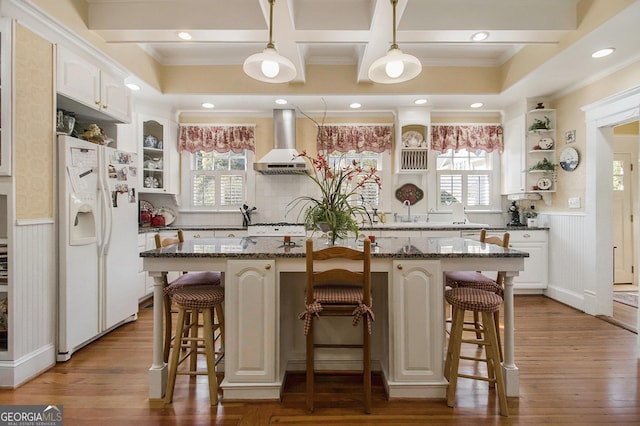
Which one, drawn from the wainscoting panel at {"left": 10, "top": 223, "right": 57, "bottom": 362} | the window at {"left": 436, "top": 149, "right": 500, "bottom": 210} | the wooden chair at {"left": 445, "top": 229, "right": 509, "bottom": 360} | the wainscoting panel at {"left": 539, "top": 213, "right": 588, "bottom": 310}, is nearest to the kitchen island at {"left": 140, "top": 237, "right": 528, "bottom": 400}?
the wooden chair at {"left": 445, "top": 229, "right": 509, "bottom": 360}

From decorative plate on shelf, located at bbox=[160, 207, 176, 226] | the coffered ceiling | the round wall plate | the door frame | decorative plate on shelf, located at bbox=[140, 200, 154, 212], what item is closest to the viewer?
the coffered ceiling

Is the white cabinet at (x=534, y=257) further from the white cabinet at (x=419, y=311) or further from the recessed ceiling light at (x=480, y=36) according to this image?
the white cabinet at (x=419, y=311)

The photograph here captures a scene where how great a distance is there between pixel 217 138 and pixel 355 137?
1992mm

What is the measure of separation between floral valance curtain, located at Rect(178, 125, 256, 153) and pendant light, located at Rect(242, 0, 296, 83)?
2.75m

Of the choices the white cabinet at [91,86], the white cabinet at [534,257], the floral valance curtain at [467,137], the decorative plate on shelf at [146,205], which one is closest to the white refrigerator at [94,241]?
the white cabinet at [91,86]

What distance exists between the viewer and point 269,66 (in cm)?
204

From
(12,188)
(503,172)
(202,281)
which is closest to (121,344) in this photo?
(202,281)

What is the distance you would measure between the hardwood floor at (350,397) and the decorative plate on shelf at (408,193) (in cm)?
248

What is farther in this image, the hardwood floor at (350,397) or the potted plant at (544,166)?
the potted plant at (544,166)

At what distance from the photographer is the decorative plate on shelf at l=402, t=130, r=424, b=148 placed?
4.57 m

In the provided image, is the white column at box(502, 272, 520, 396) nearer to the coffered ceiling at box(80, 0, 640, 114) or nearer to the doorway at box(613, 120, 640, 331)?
the coffered ceiling at box(80, 0, 640, 114)

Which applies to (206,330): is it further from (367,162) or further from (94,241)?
(367,162)

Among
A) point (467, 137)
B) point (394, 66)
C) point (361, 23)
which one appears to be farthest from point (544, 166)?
point (394, 66)

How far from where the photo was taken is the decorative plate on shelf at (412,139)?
4566 millimetres
